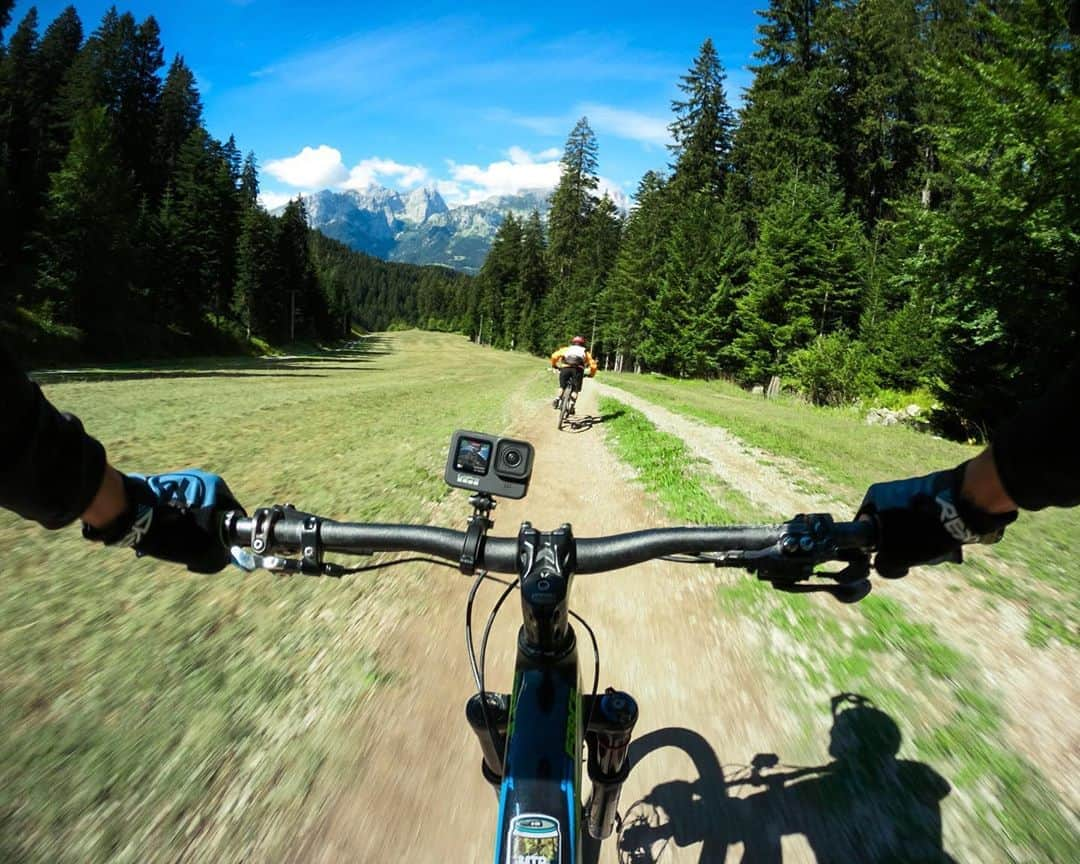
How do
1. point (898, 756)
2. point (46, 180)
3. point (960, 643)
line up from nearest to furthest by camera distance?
point (898, 756), point (960, 643), point (46, 180)

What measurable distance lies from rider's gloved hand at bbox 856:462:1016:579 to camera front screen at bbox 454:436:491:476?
1136mm

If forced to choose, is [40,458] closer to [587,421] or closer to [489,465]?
[489,465]

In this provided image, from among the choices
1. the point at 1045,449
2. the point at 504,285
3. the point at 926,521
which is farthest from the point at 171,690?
the point at 504,285

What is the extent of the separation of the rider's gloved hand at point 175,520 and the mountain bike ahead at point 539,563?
67 millimetres

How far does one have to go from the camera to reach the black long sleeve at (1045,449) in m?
1.10

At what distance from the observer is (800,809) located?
2.99 meters

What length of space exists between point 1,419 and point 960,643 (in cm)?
635

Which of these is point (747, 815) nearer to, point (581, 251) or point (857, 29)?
point (857, 29)

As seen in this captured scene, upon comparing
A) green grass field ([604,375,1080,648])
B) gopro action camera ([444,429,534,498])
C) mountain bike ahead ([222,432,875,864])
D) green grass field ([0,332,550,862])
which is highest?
gopro action camera ([444,429,534,498])

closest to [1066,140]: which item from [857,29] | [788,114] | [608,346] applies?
[788,114]

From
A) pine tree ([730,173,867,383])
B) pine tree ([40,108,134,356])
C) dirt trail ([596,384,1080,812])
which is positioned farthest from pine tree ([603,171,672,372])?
dirt trail ([596,384,1080,812])

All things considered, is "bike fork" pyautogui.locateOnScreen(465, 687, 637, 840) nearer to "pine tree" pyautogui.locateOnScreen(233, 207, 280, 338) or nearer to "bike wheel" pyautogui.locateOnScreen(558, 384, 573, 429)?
"bike wheel" pyautogui.locateOnScreen(558, 384, 573, 429)

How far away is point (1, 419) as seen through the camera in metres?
1.06

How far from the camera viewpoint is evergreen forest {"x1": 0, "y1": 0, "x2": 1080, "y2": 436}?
1430 cm
